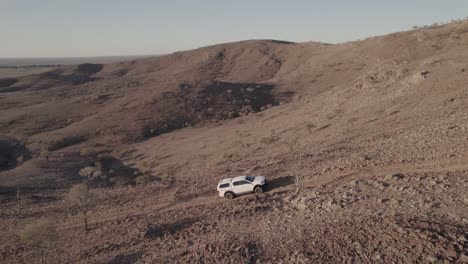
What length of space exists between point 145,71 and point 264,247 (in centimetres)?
10292

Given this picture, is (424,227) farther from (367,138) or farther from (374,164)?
(367,138)

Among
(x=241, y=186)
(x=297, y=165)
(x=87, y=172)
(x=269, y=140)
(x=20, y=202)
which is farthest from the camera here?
(x=269, y=140)

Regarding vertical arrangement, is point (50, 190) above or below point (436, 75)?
below

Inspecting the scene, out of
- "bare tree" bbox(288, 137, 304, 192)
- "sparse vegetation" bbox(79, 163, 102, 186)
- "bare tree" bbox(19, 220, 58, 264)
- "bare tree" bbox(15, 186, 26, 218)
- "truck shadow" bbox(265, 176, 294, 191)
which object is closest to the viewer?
"bare tree" bbox(19, 220, 58, 264)

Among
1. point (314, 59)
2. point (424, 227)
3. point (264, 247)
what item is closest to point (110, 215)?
point (264, 247)

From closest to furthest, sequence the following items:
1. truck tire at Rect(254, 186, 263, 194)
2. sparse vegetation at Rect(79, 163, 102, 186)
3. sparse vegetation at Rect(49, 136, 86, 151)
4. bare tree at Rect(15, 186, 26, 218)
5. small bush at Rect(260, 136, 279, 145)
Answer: truck tire at Rect(254, 186, 263, 194), bare tree at Rect(15, 186, 26, 218), sparse vegetation at Rect(79, 163, 102, 186), small bush at Rect(260, 136, 279, 145), sparse vegetation at Rect(49, 136, 86, 151)

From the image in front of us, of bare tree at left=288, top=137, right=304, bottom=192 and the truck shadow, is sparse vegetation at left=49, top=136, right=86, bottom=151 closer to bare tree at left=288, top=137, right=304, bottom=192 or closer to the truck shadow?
bare tree at left=288, top=137, right=304, bottom=192

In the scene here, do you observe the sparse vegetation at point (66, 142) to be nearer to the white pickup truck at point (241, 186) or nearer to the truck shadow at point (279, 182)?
the white pickup truck at point (241, 186)

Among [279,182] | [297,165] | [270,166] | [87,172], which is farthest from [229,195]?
[87,172]

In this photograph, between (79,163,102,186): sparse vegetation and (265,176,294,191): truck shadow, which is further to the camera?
(79,163,102,186): sparse vegetation

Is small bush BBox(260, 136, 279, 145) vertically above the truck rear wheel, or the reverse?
the truck rear wheel

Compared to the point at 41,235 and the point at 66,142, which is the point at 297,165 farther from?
the point at 66,142

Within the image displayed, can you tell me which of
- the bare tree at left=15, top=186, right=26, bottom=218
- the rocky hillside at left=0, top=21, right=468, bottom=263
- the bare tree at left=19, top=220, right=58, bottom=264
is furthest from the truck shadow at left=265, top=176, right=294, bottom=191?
the bare tree at left=15, top=186, right=26, bottom=218

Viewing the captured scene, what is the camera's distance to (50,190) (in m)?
27.1
